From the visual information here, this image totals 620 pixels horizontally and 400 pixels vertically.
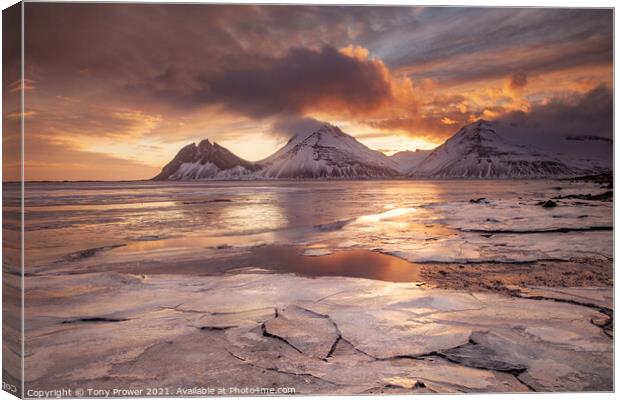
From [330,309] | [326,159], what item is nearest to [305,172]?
[326,159]

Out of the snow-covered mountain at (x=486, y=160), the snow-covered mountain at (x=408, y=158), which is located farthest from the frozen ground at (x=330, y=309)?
the snow-covered mountain at (x=408, y=158)

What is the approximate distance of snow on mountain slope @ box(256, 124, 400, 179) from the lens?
16.9 ft

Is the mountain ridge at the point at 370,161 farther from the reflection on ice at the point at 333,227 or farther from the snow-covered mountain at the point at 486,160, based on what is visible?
the reflection on ice at the point at 333,227

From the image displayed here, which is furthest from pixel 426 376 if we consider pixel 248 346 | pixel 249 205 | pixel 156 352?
pixel 249 205

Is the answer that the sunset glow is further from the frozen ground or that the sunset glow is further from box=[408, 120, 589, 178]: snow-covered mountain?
the frozen ground

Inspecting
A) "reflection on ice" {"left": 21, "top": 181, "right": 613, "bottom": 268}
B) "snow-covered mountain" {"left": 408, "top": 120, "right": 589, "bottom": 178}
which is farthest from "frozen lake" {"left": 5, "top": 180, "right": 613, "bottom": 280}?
"snow-covered mountain" {"left": 408, "top": 120, "right": 589, "bottom": 178}

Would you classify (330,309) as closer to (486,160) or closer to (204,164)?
(204,164)

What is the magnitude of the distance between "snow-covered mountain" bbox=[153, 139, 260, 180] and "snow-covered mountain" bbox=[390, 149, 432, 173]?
1.83m

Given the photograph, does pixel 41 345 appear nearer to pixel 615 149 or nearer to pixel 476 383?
pixel 476 383

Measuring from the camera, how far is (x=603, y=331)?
3.79 m

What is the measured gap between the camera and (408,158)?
566 centimetres

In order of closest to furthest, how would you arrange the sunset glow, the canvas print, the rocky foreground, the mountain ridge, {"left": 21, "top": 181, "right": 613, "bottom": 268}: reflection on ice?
the rocky foreground, the canvas print, the sunset glow, the mountain ridge, {"left": 21, "top": 181, "right": 613, "bottom": 268}: reflection on ice

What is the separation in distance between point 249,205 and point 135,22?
23.6ft

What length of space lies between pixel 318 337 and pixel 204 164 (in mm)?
2453
